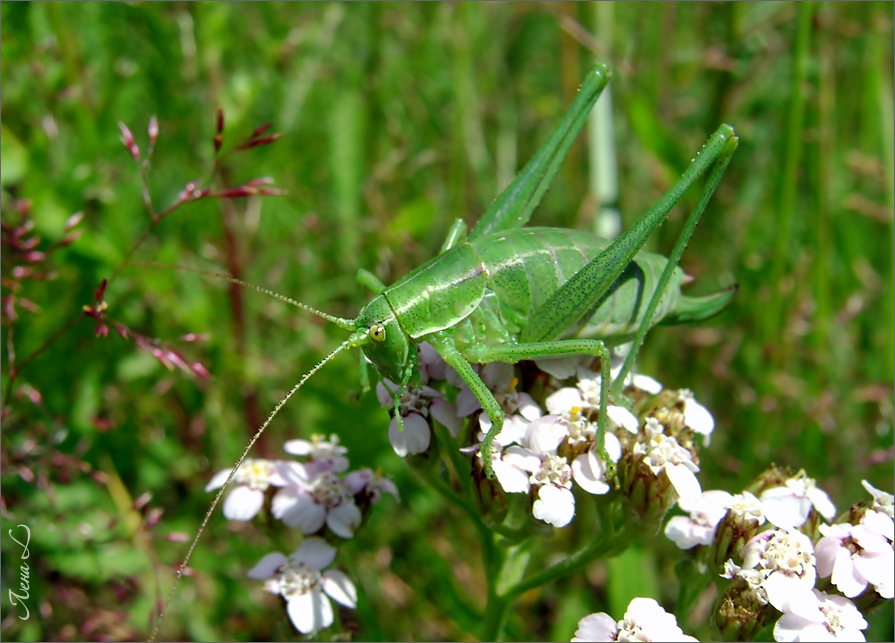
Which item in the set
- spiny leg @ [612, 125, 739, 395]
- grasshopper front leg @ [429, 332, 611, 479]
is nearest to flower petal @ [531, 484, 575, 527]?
grasshopper front leg @ [429, 332, 611, 479]

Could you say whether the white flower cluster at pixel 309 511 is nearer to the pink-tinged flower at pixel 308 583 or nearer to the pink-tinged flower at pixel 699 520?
the pink-tinged flower at pixel 308 583

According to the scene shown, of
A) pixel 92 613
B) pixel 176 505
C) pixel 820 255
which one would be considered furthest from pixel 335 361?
pixel 820 255

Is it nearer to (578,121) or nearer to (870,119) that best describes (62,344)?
(578,121)

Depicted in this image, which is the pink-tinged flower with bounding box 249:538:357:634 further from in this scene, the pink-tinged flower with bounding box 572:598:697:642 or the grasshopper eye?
the pink-tinged flower with bounding box 572:598:697:642

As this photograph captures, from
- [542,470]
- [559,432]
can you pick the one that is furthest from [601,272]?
[542,470]

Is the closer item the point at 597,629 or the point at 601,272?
the point at 597,629

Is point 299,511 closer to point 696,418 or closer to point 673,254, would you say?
point 696,418
